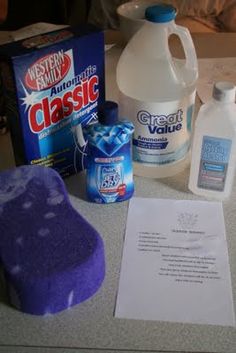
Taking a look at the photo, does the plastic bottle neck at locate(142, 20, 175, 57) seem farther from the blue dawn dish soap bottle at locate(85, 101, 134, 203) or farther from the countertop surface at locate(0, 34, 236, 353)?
the countertop surface at locate(0, 34, 236, 353)

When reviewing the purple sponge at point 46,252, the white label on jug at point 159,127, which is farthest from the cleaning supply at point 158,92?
the purple sponge at point 46,252

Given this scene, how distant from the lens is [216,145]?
2.35ft

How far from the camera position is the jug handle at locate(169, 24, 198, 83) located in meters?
0.75

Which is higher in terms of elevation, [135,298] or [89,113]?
[89,113]

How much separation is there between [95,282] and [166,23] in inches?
16.1

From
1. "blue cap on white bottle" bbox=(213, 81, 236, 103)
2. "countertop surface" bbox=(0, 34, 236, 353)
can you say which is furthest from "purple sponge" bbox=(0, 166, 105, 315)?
"blue cap on white bottle" bbox=(213, 81, 236, 103)

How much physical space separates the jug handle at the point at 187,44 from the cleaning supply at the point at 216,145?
104mm

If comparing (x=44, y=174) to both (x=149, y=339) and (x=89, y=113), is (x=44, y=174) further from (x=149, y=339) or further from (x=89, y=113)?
(x=149, y=339)

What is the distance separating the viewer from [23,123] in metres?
0.71

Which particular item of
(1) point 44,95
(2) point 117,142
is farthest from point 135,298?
(1) point 44,95

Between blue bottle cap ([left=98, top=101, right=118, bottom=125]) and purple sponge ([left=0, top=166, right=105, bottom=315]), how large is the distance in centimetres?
13

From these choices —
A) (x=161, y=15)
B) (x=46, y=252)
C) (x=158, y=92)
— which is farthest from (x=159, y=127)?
(x=46, y=252)

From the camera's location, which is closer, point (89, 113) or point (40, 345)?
point (40, 345)

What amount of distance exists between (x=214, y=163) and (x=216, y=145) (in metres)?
0.03
